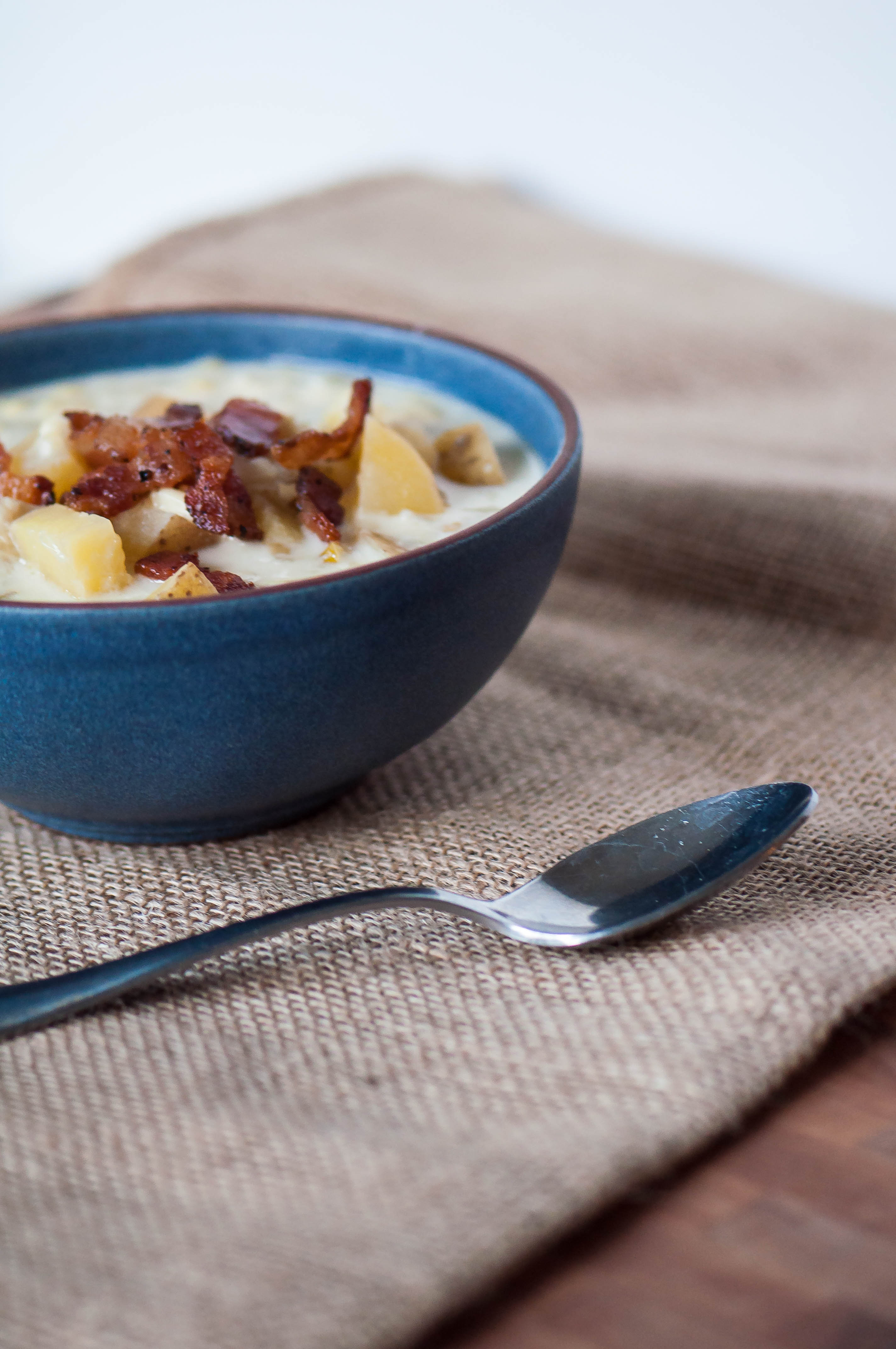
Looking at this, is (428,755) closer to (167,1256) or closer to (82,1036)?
(82,1036)

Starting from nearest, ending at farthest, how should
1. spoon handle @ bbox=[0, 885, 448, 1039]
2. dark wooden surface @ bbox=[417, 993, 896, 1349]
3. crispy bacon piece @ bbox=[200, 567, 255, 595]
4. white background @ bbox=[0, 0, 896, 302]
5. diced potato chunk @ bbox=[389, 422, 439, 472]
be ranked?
dark wooden surface @ bbox=[417, 993, 896, 1349] → spoon handle @ bbox=[0, 885, 448, 1039] → crispy bacon piece @ bbox=[200, 567, 255, 595] → diced potato chunk @ bbox=[389, 422, 439, 472] → white background @ bbox=[0, 0, 896, 302]

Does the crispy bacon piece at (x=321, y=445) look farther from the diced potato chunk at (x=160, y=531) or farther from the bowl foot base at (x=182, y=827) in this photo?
the bowl foot base at (x=182, y=827)

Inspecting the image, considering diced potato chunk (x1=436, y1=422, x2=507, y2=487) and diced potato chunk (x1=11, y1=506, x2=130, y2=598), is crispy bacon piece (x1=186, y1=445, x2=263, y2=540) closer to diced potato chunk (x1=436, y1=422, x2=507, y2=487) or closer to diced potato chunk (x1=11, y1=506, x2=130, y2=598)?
diced potato chunk (x1=11, y1=506, x2=130, y2=598)

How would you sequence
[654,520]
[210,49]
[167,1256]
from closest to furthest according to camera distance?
[167,1256] → [654,520] → [210,49]

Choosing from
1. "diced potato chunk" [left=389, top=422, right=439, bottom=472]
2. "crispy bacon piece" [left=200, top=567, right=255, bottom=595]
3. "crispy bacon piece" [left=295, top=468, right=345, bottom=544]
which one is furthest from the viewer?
"diced potato chunk" [left=389, top=422, right=439, bottom=472]

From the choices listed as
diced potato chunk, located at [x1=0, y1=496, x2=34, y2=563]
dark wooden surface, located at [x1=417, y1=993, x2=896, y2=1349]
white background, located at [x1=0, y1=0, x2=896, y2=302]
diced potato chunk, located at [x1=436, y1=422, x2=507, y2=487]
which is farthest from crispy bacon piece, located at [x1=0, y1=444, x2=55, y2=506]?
white background, located at [x1=0, y1=0, x2=896, y2=302]

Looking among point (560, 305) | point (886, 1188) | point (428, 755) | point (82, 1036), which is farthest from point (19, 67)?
point (886, 1188)

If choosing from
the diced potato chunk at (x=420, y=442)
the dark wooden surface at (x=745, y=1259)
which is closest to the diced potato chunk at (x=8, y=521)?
the diced potato chunk at (x=420, y=442)
